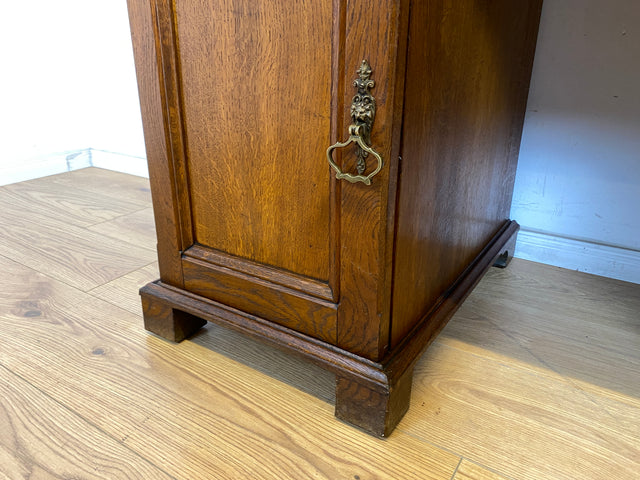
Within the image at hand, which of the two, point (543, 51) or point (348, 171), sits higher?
point (543, 51)

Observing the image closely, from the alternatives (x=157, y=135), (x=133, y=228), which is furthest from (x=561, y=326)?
(x=133, y=228)

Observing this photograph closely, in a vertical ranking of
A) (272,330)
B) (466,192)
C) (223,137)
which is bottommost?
(272,330)

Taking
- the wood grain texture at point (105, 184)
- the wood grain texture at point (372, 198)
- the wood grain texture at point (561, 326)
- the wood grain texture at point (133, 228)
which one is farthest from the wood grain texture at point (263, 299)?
the wood grain texture at point (105, 184)

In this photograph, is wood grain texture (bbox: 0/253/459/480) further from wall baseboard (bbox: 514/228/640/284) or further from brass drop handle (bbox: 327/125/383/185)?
wall baseboard (bbox: 514/228/640/284)

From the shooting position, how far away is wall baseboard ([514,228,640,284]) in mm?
1125

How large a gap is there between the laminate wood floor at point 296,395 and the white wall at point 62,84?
84 cm

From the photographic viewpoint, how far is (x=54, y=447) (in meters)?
0.68

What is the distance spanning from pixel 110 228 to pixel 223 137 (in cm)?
83

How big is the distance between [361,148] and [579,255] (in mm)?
793

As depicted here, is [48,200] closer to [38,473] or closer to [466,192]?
[38,473]

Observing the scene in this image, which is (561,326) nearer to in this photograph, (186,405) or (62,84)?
(186,405)

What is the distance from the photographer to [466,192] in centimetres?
85

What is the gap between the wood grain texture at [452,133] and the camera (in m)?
0.63

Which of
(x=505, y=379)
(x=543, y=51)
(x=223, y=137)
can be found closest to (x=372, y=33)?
(x=223, y=137)
